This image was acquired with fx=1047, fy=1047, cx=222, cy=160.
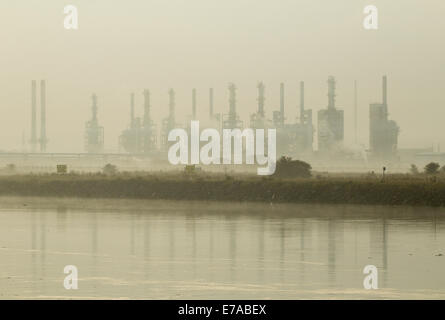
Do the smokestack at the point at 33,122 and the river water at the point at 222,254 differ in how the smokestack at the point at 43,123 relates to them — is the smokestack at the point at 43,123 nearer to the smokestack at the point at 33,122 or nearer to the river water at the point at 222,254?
the smokestack at the point at 33,122

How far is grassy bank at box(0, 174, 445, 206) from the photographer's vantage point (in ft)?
163

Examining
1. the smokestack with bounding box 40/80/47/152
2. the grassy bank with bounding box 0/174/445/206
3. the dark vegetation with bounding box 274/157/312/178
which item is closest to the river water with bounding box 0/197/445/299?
the grassy bank with bounding box 0/174/445/206

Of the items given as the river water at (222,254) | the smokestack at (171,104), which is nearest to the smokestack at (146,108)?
the smokestack at (171,104)

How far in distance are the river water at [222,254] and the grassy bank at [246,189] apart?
719 centimetres

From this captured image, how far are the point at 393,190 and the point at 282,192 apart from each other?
6058mm

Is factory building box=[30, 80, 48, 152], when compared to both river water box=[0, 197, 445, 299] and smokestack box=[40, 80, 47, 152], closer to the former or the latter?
smokestack box=[40, 80, 47, 152]

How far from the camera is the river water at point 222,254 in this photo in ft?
61.8

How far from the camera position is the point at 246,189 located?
54938 millimetres

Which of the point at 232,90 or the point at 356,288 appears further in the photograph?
the point at 232,90

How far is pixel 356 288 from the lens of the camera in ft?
62.1

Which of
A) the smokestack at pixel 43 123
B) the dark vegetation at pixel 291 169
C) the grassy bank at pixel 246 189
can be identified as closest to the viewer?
the grassy bank at pixel 246 189

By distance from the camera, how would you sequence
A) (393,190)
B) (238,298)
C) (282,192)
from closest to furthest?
(238,298) → (393,190) → (282,192)
